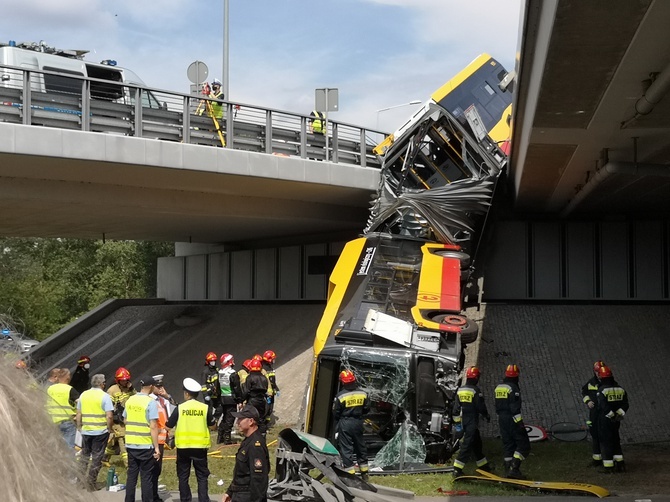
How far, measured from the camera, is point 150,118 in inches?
739

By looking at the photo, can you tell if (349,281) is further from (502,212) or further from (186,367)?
(186,367)

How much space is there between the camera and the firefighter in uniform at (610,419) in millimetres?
12711

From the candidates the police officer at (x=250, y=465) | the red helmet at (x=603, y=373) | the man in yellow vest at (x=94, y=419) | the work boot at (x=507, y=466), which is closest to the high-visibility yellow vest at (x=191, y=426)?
the police officer at (x=250, y=465)

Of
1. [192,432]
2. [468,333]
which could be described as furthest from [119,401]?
A: [468,333]

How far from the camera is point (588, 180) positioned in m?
18.2

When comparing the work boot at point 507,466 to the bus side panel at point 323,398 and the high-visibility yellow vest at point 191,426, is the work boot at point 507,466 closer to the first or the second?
the bus side panel at point 323,398

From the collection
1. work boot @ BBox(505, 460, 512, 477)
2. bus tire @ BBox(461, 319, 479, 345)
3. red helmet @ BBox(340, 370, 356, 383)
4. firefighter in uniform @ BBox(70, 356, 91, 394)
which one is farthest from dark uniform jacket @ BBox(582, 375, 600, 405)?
firefighter in uniform @ BBox(70, 356, 91, 394)

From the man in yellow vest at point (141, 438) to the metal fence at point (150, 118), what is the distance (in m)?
8.38

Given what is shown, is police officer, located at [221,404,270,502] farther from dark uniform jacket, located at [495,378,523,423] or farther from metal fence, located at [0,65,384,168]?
metal fence, located at [0,65,384,168]

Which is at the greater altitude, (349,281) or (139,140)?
(139,140)

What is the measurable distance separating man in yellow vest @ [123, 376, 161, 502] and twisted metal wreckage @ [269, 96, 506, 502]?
1.52 m

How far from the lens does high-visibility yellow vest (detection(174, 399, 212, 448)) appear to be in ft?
31.7

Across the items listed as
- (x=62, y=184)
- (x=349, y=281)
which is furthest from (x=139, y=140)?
(x=349, y=281)

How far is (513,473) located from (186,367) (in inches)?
575
